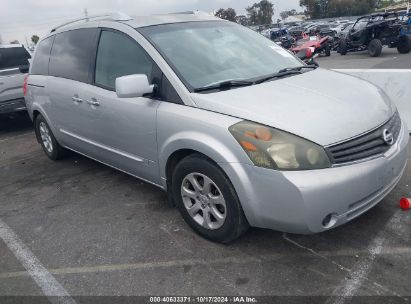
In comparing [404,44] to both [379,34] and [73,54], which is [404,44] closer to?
[379,34]

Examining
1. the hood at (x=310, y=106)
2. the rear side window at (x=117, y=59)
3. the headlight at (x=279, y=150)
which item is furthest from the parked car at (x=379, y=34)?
the headlight at (x=279, y=150)

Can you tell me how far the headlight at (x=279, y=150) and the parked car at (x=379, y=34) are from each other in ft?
52.8

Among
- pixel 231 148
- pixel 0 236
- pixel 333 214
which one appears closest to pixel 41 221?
pixel 0 236

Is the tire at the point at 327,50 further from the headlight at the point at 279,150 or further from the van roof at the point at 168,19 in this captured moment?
the headlight at the point at 279,150

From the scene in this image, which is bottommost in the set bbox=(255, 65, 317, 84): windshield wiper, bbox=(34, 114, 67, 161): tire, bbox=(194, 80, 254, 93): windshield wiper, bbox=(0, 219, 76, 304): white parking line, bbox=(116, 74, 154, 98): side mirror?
bbox=(0, 219, 76, 304): white parking line

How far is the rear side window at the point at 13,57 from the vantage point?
7.99 m

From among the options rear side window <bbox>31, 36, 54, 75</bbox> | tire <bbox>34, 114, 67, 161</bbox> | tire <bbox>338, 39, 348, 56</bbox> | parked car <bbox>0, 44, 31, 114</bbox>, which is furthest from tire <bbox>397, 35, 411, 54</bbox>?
tire <bbox>34, 114, 67, 161</bbox>

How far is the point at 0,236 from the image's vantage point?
136 inches

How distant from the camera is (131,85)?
2.92m

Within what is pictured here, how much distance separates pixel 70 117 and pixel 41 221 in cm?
120

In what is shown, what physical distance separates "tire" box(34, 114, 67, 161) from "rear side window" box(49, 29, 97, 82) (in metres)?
0.82

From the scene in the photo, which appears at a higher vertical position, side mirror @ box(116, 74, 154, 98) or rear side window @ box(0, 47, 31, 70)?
side mirror @ box(116, 74, 154, 98)

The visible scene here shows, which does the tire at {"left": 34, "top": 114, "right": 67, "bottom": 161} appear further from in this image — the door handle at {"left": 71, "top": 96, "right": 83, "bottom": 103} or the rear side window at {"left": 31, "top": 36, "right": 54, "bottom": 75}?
the door handle at {"left": 71, "top": 96, "right": 83, "bottom": 103}

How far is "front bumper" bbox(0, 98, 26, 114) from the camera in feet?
24.1
